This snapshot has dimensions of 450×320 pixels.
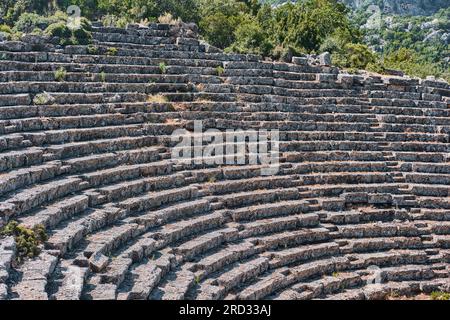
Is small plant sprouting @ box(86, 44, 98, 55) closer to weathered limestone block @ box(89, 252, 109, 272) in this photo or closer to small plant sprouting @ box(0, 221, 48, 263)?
small plant sprouting @ box(0, 221, 48, 263)

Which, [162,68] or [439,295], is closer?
[439,295]

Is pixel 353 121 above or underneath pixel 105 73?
underneath

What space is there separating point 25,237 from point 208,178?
248 inches

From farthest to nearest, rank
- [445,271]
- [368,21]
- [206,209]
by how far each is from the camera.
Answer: [368,21]
[445,271]
[206,209]

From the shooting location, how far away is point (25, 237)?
10219 millimetres

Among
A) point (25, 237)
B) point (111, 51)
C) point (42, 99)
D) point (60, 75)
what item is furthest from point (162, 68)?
point (25, 237)

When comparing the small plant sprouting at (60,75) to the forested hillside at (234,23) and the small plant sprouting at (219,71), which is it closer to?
the forested hillside at (234,23)

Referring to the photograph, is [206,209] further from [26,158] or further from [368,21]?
[368,21]

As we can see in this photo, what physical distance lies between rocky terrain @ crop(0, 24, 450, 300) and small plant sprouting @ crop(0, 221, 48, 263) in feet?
0.21

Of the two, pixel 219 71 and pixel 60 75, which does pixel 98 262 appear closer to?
pixel 60 75

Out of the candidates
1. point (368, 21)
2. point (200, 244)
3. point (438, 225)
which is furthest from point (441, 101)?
point (368, 21)

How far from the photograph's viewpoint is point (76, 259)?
10477 mm

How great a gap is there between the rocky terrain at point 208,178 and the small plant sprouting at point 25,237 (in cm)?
6
